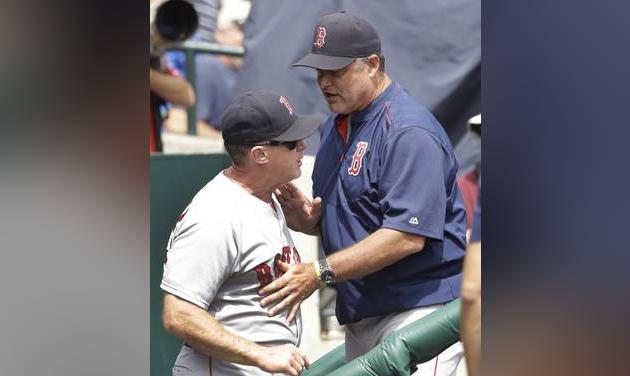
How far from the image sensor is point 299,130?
326cm

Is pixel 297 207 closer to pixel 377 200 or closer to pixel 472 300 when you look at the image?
pixel 377 200

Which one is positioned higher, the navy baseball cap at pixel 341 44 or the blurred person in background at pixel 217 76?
the navy baseball cap at pixel 341 44

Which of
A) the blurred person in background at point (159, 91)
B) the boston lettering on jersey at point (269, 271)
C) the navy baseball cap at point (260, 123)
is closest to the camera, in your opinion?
the boston lettering on jersey at point (269, 271)

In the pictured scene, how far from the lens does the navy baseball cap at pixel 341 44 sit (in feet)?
11.9

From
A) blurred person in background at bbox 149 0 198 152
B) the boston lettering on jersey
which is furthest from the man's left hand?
blurred person in background at bbox 149 0 198 152

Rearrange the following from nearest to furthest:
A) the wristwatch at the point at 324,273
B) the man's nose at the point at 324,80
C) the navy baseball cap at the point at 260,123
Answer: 1. the navy baseball cap at the point at 260,123
2. the wristwatch at the point at 324,273
3. the man's nose at the point at 324,80

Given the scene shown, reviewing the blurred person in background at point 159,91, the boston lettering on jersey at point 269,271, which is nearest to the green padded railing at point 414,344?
the boston lettering on jersey at point 269,271

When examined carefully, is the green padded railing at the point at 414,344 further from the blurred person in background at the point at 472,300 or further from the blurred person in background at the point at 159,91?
the blurred person in background at the point at 159,91

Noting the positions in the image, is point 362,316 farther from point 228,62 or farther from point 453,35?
point 228,62

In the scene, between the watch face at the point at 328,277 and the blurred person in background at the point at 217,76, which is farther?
the blurred person in background at the point at 217,76

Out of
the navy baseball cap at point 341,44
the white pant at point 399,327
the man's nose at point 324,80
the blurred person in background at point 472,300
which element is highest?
the navy baseball cap at point 341,44
